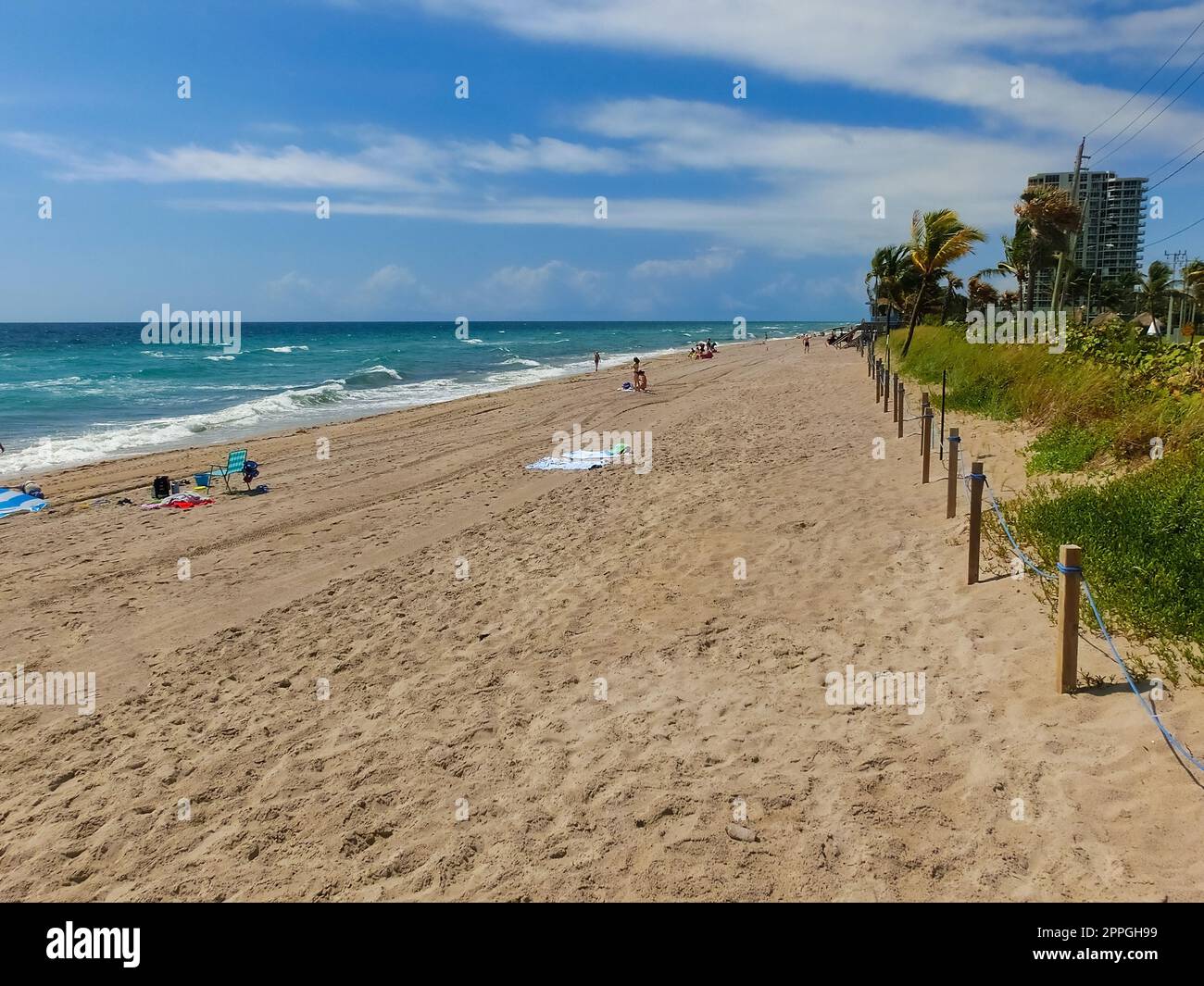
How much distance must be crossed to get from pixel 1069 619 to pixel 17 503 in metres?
15.5

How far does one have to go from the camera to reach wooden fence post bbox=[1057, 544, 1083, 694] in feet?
16.0

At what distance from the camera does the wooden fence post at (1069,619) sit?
4.88 m

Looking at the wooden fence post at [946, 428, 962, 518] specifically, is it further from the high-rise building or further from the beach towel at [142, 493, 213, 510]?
the high-rise building

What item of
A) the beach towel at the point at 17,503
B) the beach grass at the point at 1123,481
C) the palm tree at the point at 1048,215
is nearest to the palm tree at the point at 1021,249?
the palm tree at the point at 1048,215

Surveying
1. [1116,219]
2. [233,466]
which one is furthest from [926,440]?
[1116,219]

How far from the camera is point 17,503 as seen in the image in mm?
13703

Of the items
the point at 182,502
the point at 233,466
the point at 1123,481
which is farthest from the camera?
the point at 233,466

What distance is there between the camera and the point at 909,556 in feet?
28.1

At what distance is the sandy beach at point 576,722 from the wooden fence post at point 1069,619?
132 millimetres

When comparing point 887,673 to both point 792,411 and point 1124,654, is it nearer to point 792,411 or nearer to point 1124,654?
point 1124,654

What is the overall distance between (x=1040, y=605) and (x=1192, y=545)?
1.12 meters

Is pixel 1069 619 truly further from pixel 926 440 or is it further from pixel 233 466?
pixel 233 466

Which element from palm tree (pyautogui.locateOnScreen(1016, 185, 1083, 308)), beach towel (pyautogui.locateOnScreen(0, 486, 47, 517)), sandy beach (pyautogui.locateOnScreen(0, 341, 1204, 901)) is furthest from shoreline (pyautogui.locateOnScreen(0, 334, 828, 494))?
palm tree (pyautogui.locateOnScreen(1016, 185, 1083, 308))
